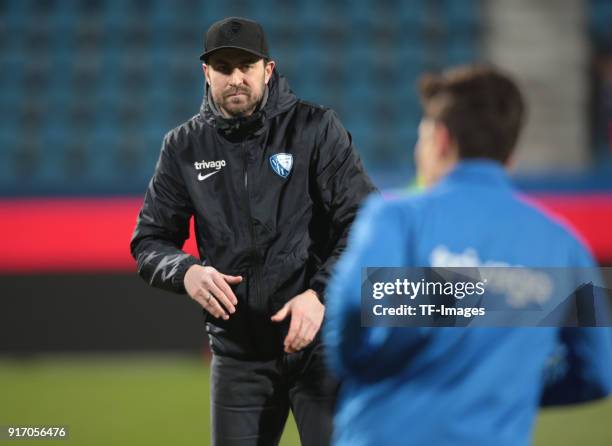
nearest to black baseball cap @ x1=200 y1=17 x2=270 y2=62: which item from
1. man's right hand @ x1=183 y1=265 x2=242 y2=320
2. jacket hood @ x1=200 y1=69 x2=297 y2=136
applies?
jacket hood @ x1=200 y1=69 x2=297 y2=136

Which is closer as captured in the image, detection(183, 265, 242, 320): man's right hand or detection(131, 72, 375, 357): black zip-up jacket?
detection(183, 265, 242, 320): man's right hand

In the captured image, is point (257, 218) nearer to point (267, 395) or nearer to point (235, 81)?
point (235, 81)

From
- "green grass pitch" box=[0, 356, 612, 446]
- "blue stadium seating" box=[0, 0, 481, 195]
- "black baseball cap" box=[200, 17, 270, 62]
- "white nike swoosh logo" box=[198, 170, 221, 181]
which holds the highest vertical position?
"blue stadium seating" box=[0, 0, 481, 195]

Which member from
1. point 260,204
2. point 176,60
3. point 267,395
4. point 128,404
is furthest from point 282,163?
point 176,60

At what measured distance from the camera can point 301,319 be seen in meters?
2.04

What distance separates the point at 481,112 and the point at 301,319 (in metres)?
0.81

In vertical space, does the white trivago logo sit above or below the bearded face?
below

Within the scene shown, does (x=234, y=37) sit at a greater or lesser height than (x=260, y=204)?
greater

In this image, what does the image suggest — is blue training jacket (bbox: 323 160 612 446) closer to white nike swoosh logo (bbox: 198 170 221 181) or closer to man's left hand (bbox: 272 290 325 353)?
man's left hand (bbox: 272 290 325 353)

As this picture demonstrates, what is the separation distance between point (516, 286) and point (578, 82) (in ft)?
24.6

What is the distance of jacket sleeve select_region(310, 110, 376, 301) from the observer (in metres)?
2.24

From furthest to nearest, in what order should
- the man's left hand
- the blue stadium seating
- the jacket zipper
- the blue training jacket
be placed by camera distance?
the blue stadium seating → the jacket zipper → the man's left hand → the blue training jacket

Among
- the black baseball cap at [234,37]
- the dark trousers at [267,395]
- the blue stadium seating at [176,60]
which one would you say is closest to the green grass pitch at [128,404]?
the dark trousers at [267,395]

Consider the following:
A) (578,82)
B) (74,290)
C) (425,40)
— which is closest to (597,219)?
(578,82)
